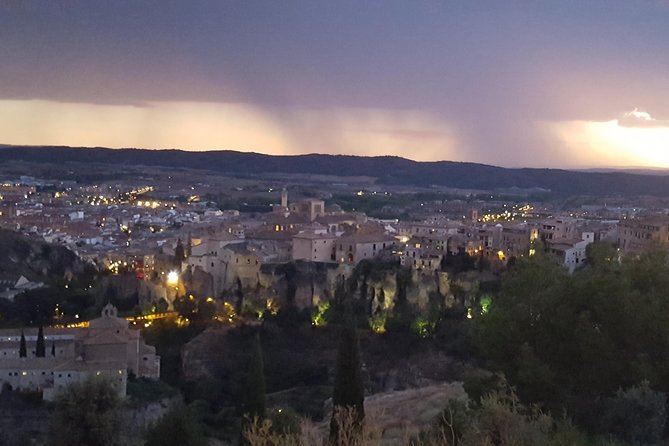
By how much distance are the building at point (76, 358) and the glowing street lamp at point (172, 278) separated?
22.4 feet

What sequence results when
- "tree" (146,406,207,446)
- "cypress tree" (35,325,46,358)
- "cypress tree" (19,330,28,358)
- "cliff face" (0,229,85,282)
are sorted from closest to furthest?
"tree" (146,406,207,446)
"cypress tree" (35,325,46,358)
"cypress tree" (19,330,28,358)
"cliff face" (0,229,85,282)

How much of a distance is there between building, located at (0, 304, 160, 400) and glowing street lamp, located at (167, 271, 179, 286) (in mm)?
6817

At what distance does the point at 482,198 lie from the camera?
8188 cm

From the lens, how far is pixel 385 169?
116438 millimetres

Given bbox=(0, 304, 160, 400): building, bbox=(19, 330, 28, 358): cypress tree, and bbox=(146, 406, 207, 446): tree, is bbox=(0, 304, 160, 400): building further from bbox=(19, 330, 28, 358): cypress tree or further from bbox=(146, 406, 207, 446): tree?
bbox=(146, 406, 207, 446): tree

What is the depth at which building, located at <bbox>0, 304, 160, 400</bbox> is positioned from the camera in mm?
21188

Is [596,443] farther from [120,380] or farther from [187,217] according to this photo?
[187,217]

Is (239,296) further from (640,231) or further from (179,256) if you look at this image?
(640,231)

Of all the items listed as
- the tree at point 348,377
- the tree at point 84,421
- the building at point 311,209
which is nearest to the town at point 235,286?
the building at point 311,209

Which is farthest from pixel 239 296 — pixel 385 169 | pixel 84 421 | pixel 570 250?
pixel 385 169

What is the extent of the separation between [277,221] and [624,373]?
34.7m

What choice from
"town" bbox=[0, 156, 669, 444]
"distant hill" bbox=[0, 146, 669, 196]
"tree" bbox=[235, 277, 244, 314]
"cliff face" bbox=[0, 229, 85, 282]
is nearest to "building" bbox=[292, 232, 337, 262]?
"town" bbox=[0, 156, 669, 444]

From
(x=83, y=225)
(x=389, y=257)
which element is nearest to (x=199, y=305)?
(x=389, y=257)

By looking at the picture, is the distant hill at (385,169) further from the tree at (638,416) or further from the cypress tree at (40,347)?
the tree at (638,416)
